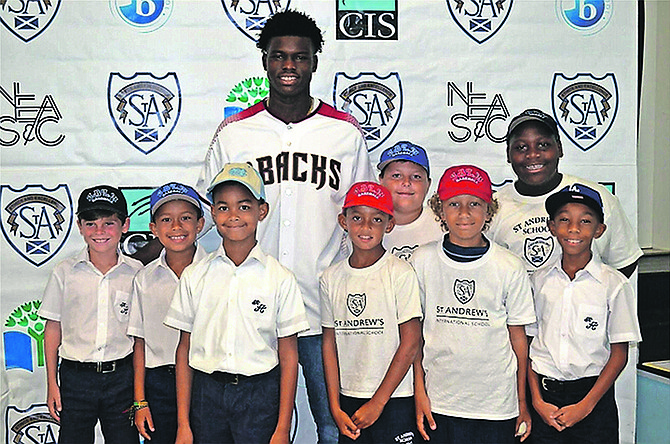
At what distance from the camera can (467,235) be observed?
244 centimetres

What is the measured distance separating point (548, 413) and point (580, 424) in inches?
5.4

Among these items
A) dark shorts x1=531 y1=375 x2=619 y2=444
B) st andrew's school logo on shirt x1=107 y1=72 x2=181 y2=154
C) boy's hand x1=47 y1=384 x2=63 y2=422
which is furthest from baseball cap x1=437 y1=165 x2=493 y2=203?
boy's hand x1=47 y1=384 x2=63 y2=422

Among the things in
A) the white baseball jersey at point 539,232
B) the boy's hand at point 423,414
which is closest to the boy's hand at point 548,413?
the boy's hand at point 423,414

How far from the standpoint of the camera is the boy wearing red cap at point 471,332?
239cm

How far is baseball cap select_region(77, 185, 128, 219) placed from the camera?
2.63 metres

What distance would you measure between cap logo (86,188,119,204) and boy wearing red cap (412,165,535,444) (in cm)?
126

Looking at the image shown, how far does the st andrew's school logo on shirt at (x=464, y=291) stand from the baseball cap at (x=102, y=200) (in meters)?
1.35

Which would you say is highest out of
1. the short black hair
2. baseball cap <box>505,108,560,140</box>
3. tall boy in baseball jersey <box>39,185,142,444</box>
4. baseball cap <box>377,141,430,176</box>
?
the short black hair

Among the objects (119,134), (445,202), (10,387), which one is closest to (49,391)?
(10,387)

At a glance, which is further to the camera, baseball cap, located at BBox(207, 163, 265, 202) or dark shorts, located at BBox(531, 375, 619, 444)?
dark shorts, located at BBox(531, 375, 619, 444)

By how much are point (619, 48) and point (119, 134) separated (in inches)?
89.1

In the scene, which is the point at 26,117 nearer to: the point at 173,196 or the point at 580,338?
the point at 173,196

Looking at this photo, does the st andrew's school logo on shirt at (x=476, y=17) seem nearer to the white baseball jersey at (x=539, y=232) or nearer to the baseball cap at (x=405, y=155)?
the baseball cap at (x=405, y=155)

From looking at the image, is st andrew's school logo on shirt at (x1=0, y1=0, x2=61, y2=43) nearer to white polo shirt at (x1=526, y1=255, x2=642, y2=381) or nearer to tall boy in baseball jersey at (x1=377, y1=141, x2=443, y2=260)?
tall boy in baseball jersey at (x1=377, y1=141, x2=443, y2=260)
